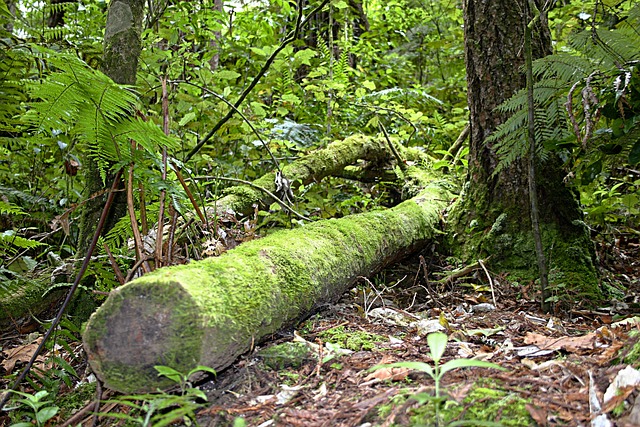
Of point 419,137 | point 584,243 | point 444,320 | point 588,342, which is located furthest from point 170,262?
point 419,137

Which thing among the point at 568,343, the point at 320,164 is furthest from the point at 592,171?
the point at 320,164

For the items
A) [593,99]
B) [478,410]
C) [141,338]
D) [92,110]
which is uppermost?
[92,110]

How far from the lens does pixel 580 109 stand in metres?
2.87

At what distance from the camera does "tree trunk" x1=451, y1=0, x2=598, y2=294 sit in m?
3.29

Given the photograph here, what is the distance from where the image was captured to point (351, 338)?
230cm

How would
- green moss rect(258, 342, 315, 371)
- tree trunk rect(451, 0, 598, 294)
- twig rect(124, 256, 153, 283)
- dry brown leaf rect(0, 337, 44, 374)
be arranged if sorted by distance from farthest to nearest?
tree trunk rect(451, 0, 598, 294) < dry brown leaf rect(0, 337, 44, 374) < twig rect(124, 256, 153, 283) < green moss rect(258, 342, 315, 371)

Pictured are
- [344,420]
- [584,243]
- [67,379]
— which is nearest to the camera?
[344,420]

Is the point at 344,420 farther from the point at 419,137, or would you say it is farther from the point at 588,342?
the point at 419,137

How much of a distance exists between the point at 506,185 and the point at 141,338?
285cm

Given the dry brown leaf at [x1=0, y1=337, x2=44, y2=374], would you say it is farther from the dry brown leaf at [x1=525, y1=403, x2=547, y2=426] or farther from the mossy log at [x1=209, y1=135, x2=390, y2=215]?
the dry brown leaf at [x1=525, y1=403, x2=547, y2=426]

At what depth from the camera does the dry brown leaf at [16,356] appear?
2535 mm

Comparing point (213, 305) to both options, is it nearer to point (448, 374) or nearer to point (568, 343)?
point (448, 374)

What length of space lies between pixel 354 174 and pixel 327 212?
0.98 metres

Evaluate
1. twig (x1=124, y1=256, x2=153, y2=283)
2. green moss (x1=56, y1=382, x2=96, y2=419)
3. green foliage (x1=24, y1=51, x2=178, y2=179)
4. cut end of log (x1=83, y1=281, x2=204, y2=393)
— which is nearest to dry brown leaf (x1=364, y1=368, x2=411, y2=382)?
cut end of log (x1=83, y1=281, x2=204, y2=393)
